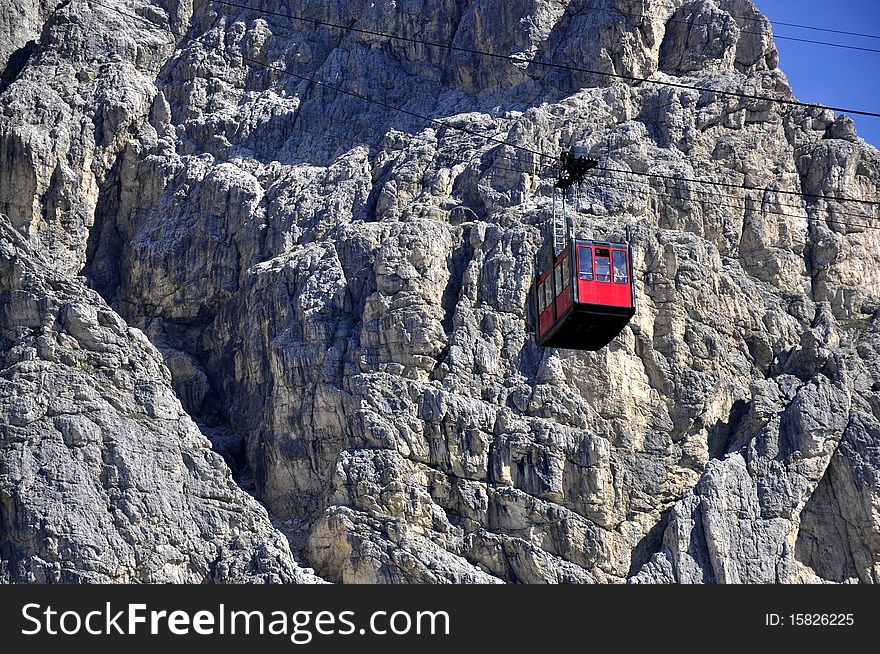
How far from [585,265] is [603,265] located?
767 millimetres

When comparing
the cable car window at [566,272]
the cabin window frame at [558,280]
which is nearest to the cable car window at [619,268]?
the cable car window at [566,272]

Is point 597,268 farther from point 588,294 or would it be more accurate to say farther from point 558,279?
point 558,279

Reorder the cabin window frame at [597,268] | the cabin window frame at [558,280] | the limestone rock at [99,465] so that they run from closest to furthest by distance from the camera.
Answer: the cabin window frame at [597,268] → the cabin window frame at [558,280] → the limestone rock at [99,465]

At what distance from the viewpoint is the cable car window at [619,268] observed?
261 ft

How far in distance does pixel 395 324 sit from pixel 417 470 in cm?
810

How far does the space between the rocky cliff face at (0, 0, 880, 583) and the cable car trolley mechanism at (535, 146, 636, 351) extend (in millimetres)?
23395

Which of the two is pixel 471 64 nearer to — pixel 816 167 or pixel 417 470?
pixel 816 167

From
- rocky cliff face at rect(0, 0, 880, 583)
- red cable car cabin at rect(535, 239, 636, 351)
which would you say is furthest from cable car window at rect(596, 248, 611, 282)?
rocky cliff face at rect(0, 0, 880, 583)

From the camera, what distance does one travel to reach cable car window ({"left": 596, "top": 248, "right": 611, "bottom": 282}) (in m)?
79.2

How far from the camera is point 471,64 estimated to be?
12425 centimetres

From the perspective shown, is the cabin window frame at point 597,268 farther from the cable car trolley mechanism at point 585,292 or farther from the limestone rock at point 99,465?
the limestone rock at point 99,465

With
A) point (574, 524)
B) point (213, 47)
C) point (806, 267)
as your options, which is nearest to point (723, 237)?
point (806, 267)

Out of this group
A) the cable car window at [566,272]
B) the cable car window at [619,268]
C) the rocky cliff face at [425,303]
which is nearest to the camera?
the cable car window at [566,272]

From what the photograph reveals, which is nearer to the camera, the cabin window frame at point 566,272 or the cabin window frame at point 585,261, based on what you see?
the cabin window frame at point 585,261
